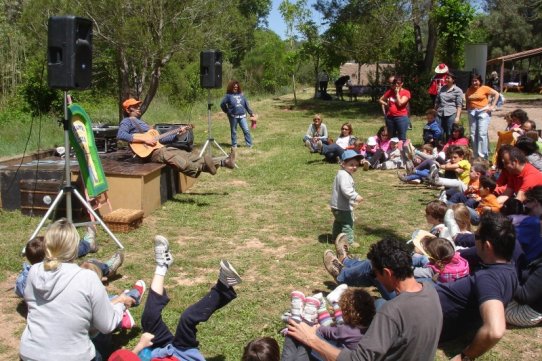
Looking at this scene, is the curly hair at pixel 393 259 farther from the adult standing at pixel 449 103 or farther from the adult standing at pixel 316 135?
the adult standing at pixel 316 135

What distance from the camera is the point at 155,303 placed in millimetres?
3768

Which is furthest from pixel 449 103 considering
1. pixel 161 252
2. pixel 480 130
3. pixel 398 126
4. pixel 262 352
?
pixel 262 352

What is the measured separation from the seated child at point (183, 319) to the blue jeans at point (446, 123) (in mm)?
7679

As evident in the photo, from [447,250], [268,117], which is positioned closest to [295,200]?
[447,250]

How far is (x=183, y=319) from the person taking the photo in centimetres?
370

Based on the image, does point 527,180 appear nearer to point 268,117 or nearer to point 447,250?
point 447,250

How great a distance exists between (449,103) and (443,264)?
6481mm

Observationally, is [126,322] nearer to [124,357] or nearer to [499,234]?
[124,357]

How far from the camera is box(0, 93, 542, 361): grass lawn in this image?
4.39 metres

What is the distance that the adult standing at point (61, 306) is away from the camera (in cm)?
299

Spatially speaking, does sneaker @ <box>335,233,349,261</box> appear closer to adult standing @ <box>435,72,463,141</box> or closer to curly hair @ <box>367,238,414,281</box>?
curly hair @ <box>367,238,414,281</box>

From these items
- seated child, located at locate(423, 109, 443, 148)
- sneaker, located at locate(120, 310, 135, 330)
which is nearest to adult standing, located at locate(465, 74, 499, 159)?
seated child, located at locate(423, 109, 443, 148)

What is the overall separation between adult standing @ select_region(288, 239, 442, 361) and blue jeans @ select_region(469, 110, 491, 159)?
747 centimetres

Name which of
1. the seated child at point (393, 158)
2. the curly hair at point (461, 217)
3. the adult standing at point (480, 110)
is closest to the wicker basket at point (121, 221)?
the curly hair at point (461, 217)
